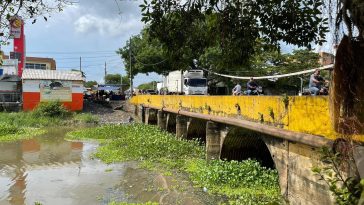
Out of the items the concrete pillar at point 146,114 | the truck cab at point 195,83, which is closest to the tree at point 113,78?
the truck cab at point 195,83

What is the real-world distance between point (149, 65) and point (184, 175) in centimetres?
3118

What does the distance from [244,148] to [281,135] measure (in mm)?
6448

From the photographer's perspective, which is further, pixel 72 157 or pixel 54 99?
pixel 54 99

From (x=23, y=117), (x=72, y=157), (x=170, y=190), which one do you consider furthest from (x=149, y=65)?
(x=170, y=190)

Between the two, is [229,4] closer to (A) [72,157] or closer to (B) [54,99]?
(A) [72,157]

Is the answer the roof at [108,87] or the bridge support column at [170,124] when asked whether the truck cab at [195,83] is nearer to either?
the bridge support column at [170,124]

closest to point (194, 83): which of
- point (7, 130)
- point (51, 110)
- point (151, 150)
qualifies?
point (51, 110)

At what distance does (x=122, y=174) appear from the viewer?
14.7 m

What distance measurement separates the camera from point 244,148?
560 inches

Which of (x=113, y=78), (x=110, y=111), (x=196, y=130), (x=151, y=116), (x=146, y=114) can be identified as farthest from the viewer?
(x=113, y=78)

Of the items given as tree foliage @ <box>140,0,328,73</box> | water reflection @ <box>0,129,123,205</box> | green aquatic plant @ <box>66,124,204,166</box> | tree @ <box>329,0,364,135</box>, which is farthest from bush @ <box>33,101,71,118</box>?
tree @ <box>329,0,364,135</box>

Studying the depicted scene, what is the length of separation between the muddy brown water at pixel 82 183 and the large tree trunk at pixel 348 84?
23.4 ft

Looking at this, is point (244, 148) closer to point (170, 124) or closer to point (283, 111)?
point (283, 111)

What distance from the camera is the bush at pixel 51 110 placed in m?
36.5
